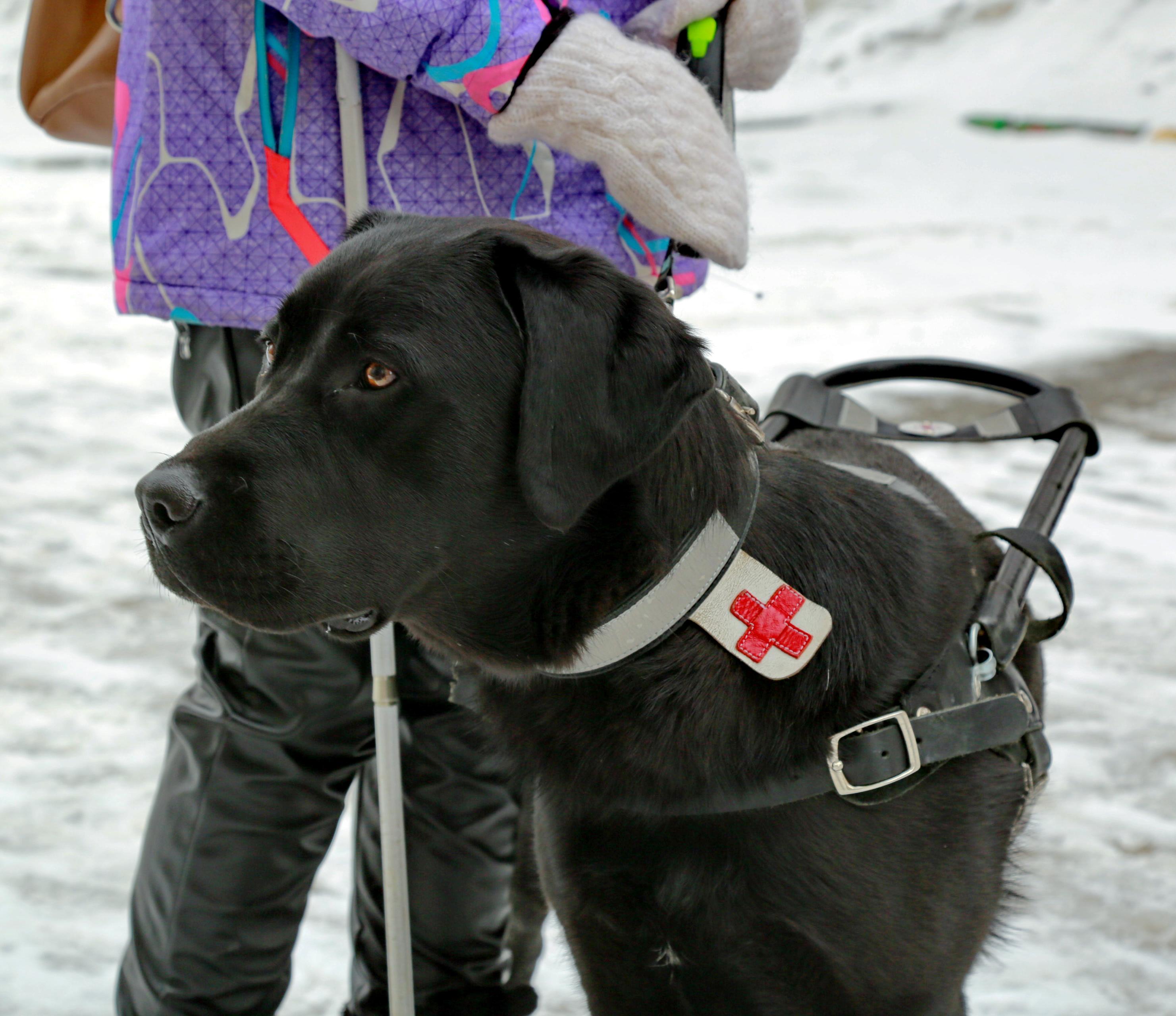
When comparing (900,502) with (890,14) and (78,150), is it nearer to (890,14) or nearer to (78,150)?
(78,150)

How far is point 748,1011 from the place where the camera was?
1.51 meters

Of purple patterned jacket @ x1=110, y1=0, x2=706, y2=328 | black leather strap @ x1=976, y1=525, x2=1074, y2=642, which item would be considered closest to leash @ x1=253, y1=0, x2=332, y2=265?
purple patterned jacket @ x1=110, y1=0, x2=706, y2=328

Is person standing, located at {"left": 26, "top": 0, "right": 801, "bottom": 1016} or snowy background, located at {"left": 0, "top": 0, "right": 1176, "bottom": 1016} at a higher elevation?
person standing, located at {"left": 26, "top": 0, "right": 801, "bottom": 1016}

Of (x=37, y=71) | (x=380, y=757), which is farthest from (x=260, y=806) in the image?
(x=37, y=71)

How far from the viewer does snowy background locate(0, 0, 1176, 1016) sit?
7.96 feet

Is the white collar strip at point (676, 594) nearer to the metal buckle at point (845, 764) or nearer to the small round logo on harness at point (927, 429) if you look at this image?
the metal buckle at point (845, 764)

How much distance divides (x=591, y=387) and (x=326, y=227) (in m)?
0.56

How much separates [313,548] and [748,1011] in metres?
0.76

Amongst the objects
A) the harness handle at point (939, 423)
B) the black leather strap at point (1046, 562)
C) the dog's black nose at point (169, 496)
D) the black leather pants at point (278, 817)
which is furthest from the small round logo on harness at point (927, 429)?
the dog's black nose at point (169, 496)

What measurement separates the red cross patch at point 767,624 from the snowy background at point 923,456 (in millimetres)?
641

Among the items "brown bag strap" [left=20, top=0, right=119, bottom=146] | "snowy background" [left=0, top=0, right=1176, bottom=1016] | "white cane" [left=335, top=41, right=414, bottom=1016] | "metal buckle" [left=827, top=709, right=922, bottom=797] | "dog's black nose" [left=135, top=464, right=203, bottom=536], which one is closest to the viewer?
"dog's black nose" [left=135, top=464, right=203, bottom=536]

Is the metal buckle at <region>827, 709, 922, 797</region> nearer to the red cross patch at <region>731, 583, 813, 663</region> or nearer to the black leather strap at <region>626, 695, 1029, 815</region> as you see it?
the black leather strap at <region>626, 695, 1029, 815</region>

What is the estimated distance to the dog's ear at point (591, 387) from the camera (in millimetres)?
1345

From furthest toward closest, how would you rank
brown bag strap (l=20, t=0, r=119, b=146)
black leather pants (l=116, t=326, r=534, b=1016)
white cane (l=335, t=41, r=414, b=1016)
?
brown bag strap (l=20, t=0, r=119, b=146) < black leather pants (l=116, t=326, r=534, b=1016) < white cane (l=335, t=41, r=414, b=1016)
